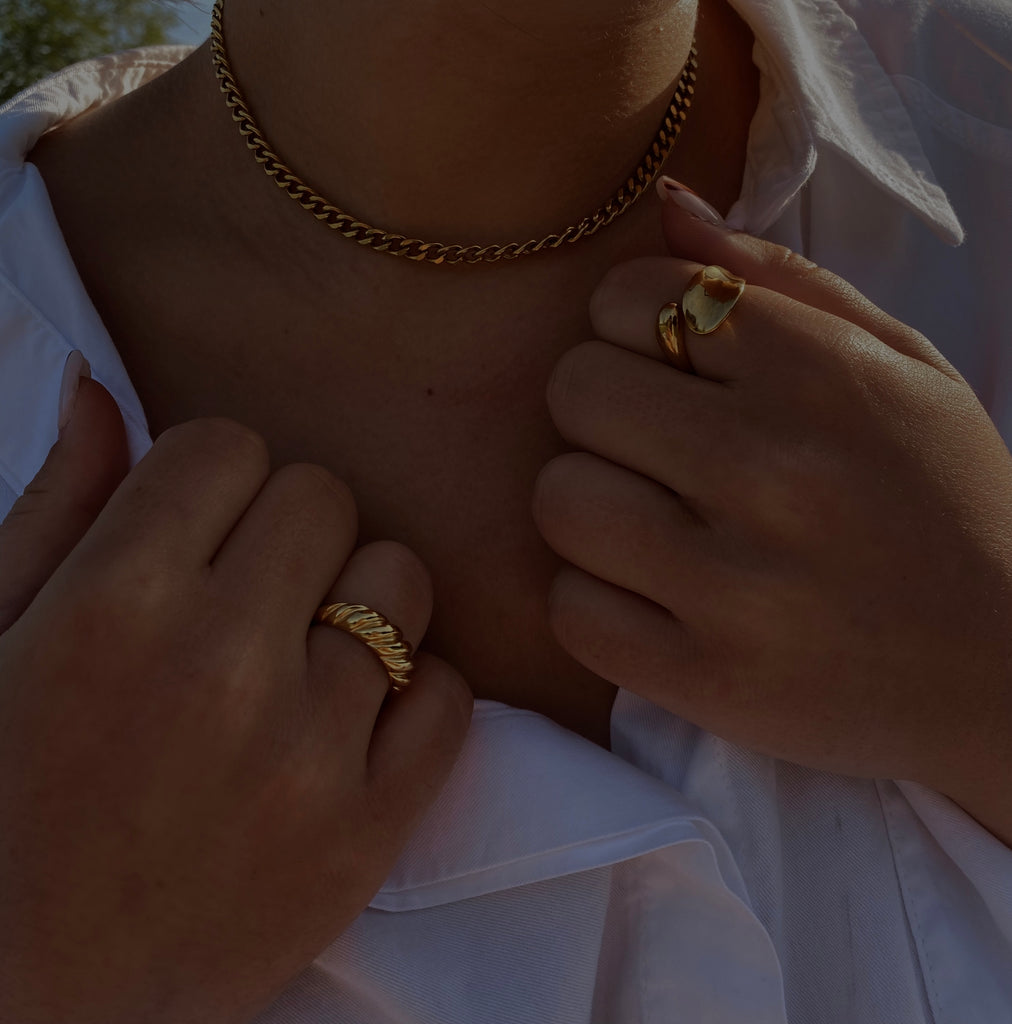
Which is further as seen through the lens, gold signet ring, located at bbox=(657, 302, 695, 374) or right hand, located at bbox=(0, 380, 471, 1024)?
gold signet ring, located at bbox=(657, 302, 695, 374)

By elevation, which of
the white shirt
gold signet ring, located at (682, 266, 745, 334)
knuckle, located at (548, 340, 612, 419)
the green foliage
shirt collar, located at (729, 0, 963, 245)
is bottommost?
the green foliage

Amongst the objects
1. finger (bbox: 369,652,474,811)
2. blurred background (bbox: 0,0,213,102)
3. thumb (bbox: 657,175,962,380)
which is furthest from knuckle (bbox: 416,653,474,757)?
blurred background (bbox: 0,0,213,102)

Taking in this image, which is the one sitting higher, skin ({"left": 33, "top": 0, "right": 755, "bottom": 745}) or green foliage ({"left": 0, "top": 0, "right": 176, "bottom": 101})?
skin ({"left": 33, "top": 0, "right": 755, "bottom": 745})

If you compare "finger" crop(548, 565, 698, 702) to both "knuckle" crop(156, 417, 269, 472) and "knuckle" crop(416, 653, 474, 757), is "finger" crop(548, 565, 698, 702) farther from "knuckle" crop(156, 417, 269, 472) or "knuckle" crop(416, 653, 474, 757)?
"knuckle" crop(156, 417, 269, 472)

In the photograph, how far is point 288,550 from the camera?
2.08ft

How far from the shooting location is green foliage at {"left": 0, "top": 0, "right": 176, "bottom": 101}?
8.40ft

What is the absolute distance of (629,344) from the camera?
28.3 inches

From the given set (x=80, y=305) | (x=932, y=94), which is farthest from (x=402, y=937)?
(x=932, y=94)

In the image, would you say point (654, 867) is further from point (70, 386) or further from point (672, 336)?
point (70, 386)

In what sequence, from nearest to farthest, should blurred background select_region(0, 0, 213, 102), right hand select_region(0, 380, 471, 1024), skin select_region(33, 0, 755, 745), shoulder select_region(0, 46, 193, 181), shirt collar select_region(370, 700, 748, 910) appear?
right hand select_region(0, 380, 471, 1024) < shirt collar select_region(370, 700, 748, 910) < skin select_region(33, 0, 755, 745) < shoulder select_region(0, 46, 193, 181) < blurred background select_region(0, 0, 213, 102)

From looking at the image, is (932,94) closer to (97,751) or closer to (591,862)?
(591,862)

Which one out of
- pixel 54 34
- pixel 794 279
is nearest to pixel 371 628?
pixel 794 279

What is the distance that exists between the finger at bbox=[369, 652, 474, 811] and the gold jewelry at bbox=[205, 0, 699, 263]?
335mm

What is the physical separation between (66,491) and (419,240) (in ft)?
1.09
